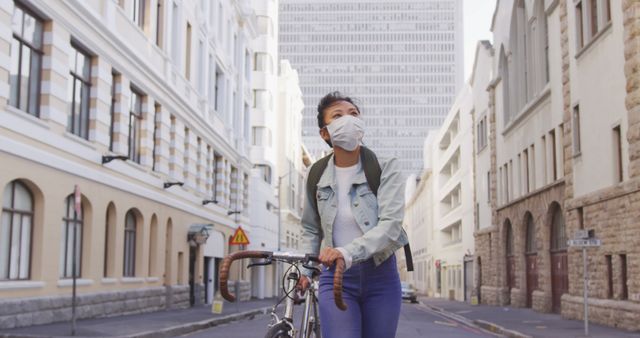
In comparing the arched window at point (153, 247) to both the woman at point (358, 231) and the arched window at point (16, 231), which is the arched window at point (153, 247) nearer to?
the arched window at point (16, 231)

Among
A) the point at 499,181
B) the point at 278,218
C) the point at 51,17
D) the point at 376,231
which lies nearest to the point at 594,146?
the point at 51,17

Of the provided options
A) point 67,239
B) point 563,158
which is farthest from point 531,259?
point 67,239

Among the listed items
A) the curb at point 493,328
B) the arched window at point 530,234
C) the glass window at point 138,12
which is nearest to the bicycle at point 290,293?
the curb at point 493,328

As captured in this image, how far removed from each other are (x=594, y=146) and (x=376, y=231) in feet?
70.7

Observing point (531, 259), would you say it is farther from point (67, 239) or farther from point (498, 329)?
point (67, 239)

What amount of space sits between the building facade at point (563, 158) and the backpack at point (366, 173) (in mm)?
17111

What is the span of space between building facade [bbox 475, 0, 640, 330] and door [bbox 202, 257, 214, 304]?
44.4ft

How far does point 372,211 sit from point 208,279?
3354cm

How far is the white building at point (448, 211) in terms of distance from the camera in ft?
186

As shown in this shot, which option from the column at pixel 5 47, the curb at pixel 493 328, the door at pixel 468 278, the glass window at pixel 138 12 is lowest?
the curb at pixel 493 328

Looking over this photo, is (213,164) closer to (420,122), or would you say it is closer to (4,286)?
(4,286)

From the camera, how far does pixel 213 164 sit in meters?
39.9

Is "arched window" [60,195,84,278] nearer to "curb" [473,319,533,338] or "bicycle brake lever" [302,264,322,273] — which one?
"curb" [473,319,533,338]

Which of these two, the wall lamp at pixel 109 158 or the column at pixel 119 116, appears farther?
the column at pixel 119 116
